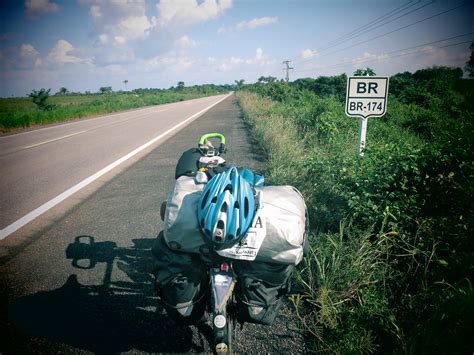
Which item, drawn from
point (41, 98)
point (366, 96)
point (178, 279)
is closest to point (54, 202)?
point (178, 279)

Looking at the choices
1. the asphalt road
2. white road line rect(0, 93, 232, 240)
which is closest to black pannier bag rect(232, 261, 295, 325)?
the asphalt road

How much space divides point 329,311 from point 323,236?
0.87 m

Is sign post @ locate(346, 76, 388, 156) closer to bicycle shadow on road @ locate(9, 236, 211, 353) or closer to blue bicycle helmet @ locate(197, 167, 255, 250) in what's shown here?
blue bicycle helmet @ locate(197, 167, 255, 250)

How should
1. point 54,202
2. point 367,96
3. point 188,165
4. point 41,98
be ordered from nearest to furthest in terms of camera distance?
point 188,165, point 367,96, point 54,202, point 41,98

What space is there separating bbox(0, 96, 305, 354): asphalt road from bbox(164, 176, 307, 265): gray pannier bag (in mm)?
965

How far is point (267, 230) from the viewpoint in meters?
1.39

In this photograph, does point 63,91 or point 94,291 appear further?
point 63,91

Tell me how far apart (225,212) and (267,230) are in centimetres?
27

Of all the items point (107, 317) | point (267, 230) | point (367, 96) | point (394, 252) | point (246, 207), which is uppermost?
point (367, 96)

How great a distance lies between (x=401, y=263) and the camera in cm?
249

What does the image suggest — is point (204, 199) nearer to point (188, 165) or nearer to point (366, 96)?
point (188, 165)

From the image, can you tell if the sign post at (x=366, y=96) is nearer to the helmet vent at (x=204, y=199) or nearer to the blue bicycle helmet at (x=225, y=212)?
the blue bicycle helmet at (x=225, y=212)

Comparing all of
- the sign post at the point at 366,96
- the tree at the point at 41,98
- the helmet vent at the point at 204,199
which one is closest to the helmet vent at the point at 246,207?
the helmet vent at the point at 204,199

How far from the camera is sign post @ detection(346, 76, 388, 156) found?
3.46 m
